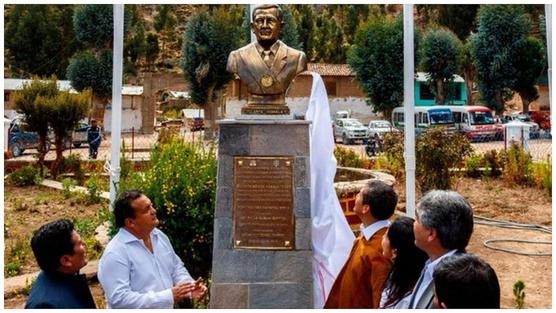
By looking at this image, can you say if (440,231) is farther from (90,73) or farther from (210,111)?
(90,73)

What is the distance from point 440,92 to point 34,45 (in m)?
25.0

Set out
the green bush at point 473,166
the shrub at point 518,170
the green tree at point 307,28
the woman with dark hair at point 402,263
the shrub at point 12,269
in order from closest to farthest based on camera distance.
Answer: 1. the woman with dark hair at point 402,263
2. the shrub at point 12,269
3. the shrub at point 518,170
4. the green bush at point 473,166
5. the green tree at point 307,28

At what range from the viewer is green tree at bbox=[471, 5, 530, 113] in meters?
26.0

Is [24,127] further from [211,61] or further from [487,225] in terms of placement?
[211,61]

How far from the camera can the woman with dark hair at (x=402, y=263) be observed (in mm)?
2361

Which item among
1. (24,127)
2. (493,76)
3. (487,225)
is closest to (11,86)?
(24,127)

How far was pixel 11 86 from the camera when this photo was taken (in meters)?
27.7

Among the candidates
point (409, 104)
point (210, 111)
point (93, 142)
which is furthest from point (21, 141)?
point (409, 104)

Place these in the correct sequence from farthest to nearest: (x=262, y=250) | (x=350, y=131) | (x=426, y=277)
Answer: (x=350, y=131) → (x=262, y=250) → (x=426, y=277)

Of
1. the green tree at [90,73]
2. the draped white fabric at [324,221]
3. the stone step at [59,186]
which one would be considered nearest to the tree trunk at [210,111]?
the green tree at [90,73]

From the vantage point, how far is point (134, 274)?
102 inches

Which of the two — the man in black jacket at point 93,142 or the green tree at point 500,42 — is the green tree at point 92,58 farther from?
the green tree at point 500,42

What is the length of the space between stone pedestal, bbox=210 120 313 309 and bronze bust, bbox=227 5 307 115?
0.64ft

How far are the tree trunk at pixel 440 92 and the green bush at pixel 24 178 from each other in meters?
22.6
